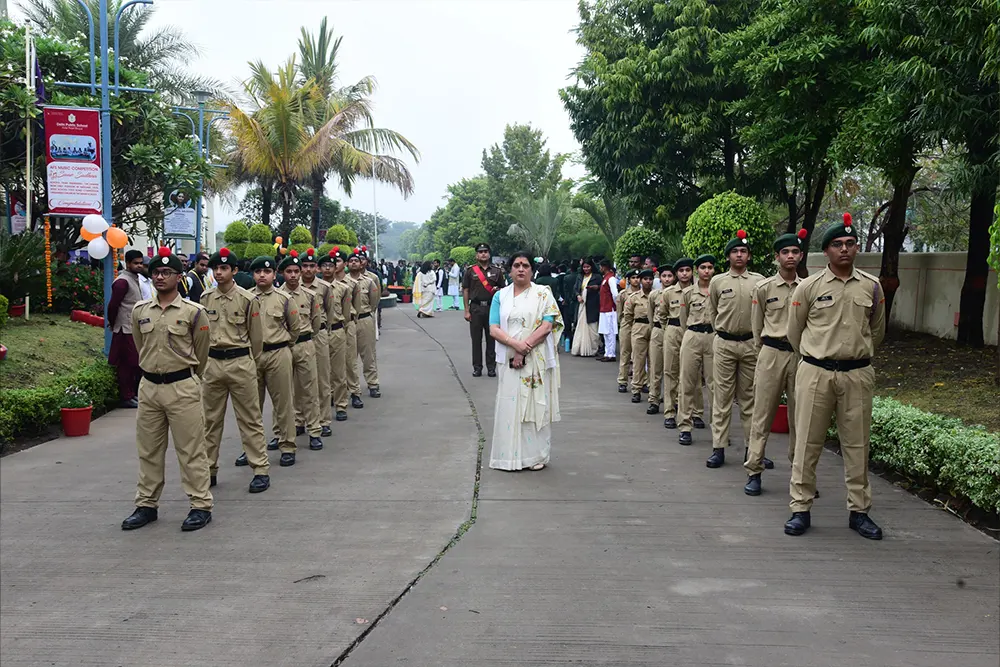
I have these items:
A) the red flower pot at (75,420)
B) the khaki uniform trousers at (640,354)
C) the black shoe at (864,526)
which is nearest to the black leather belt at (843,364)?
the black shoe at (864,526)

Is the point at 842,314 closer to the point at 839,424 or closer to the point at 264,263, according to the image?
the point at 839,424

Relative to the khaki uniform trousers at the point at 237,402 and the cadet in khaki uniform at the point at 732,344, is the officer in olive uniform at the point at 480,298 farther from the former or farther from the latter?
the khaki uniform trousers at the point at 237,402

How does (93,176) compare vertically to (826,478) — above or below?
above

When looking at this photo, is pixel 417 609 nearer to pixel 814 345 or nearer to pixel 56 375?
pixel 814 345

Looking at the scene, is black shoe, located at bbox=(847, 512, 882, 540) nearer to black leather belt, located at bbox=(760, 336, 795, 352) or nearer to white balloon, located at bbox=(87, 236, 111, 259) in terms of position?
black leather belt, located at bbox=(760, 336, 795, 352)

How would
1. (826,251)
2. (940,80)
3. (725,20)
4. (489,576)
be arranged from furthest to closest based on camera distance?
1. (725,20)
2. (940,80)
3. (826,251)
4. (489,576)

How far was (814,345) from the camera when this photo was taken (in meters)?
5.81

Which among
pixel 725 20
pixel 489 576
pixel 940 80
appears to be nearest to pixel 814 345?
pixel 489 576

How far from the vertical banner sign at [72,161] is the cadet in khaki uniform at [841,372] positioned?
10169 millimetres

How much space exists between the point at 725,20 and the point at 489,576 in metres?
15.3

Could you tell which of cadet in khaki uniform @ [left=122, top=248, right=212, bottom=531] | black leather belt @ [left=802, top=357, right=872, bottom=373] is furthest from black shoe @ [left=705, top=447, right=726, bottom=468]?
cadet in khaki uniform @ [left=122, top=248, right=212, bottom=531]

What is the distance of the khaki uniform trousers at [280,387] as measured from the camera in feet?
24.7

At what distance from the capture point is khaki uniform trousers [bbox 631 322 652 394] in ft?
37.5

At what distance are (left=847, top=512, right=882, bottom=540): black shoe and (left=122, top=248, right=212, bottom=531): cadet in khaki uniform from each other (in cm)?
445
